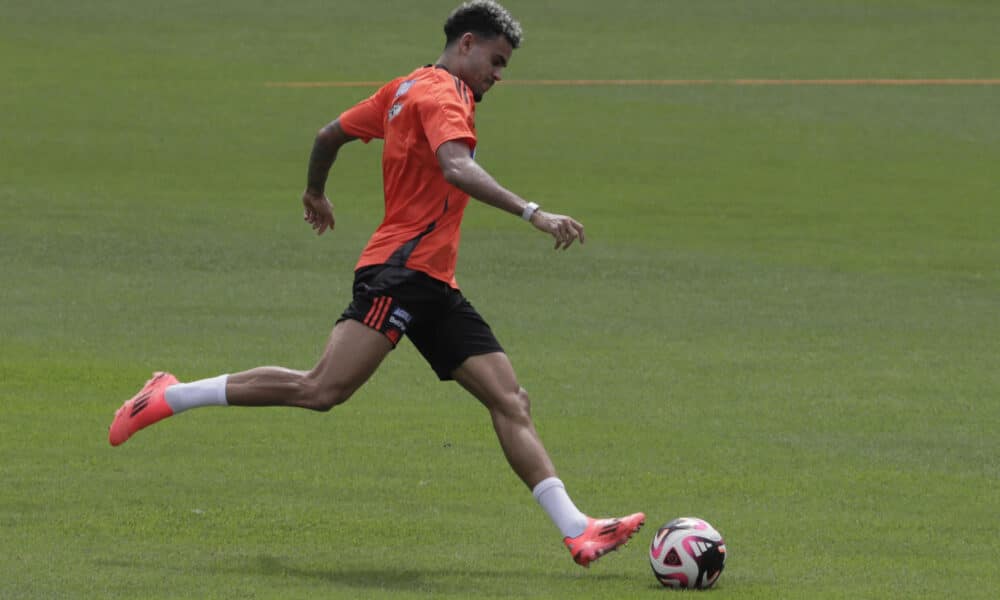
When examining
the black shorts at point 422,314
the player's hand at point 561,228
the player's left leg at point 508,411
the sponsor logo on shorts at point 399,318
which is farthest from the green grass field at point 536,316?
the player's hand at point 561,228

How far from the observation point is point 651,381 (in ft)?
43.3

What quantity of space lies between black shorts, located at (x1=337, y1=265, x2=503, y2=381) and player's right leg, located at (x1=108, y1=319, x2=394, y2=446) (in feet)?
0.25

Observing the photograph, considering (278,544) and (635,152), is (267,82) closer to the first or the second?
(635,152)

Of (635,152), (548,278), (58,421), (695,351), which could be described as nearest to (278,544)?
(58,421)

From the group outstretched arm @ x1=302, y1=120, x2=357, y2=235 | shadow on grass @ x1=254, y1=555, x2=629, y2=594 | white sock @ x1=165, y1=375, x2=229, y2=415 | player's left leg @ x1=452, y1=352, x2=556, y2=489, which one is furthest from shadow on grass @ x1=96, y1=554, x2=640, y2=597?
outstretched arm @ x1=302, y1=120, x2=357, y2=235

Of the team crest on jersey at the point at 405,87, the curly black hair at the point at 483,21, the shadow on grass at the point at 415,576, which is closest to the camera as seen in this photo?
the shadow on grass at the point at 415,576

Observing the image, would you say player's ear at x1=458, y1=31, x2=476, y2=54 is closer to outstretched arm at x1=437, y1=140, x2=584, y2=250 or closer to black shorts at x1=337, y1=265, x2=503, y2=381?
outstretched arm at x1=437, y1=140, x2=584, y2=250

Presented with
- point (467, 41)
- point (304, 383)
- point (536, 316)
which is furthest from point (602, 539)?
point (536, 316)

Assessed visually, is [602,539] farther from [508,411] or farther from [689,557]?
[508,411]

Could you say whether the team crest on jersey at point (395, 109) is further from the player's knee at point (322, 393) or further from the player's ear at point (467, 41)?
the player's knee at point (322, 393)

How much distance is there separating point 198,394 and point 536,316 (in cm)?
771

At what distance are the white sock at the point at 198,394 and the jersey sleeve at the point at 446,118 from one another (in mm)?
1436

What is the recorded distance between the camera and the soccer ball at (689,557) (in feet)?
25.5

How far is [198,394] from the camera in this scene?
8.69 meters
